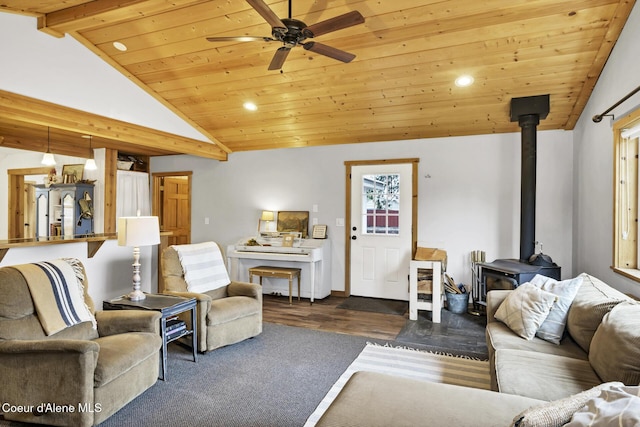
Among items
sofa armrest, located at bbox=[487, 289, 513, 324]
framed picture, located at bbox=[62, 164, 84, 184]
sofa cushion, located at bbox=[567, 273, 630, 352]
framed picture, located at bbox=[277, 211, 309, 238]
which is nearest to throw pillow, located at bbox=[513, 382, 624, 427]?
sofa cushion, located at bbox=[567, 273, 630, 352]

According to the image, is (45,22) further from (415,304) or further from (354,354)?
(415,304)

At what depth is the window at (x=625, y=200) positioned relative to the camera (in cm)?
303

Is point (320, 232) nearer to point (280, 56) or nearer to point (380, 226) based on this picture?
point (380, 226)

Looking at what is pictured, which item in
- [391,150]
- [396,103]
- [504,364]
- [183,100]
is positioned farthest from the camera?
[391,150]

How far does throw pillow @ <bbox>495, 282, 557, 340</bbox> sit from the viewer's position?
2508 millimetres

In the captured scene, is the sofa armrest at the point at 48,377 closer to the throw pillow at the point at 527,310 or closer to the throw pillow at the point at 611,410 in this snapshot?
the throw pillow at the point at 611,410

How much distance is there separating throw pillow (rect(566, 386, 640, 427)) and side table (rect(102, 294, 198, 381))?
102 inches

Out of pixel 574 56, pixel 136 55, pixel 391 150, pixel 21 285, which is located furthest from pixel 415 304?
Result: pixel 136 55

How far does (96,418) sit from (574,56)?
4.49 meters

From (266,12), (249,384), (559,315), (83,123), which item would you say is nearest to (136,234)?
(249,384)

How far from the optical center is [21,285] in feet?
7.70

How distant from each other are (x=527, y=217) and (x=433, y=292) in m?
1.33

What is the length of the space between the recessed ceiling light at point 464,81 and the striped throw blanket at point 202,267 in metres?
3.07

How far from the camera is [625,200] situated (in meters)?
3.10
